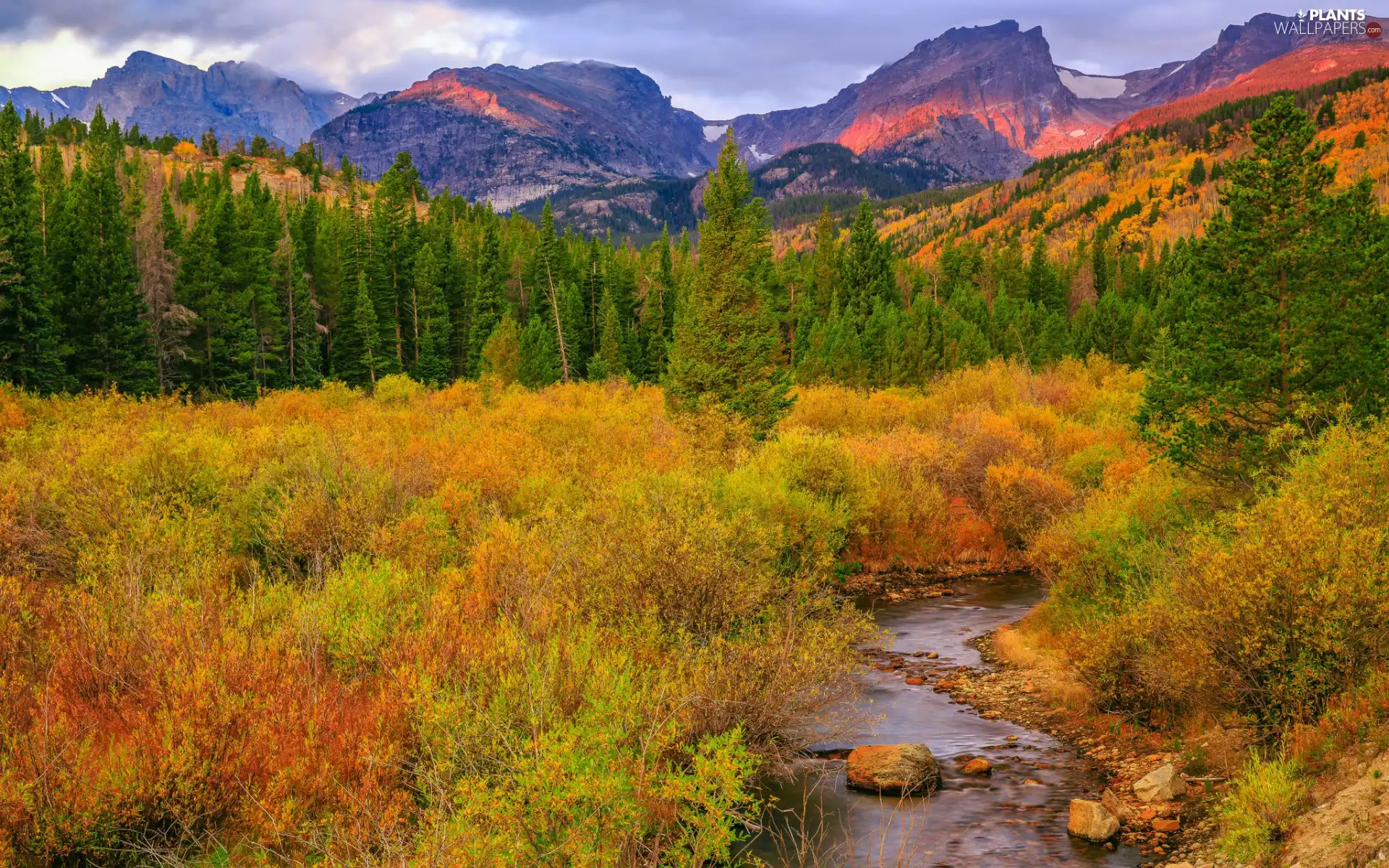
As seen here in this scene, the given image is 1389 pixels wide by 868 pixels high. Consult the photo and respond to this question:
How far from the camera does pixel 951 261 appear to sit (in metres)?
119

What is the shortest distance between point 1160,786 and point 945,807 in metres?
3.59

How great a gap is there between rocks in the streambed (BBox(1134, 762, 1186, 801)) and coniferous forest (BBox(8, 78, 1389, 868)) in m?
0.06

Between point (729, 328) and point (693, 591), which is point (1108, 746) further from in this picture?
point (729, 328)

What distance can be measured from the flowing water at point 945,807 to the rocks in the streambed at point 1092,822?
0.21m

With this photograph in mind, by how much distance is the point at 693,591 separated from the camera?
17750 mm

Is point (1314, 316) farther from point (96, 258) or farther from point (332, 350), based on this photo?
point (332, 350)

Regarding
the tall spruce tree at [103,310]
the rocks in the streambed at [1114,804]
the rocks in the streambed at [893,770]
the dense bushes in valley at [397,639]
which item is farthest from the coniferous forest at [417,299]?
the rocks in the streambed at [1114,804]

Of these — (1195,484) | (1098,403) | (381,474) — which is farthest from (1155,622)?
(1098,403)

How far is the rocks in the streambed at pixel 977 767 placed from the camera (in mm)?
17188

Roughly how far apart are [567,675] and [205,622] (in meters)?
5.66

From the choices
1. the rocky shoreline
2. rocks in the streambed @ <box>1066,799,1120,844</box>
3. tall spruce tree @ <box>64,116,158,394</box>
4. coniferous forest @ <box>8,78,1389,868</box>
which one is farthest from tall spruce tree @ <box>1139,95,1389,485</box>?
tall spruce tree @ <box>64,116,158,394</box>

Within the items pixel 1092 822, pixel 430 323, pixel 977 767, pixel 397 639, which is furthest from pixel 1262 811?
pixel 430 323

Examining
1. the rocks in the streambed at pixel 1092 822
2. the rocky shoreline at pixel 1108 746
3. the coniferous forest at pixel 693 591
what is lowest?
the rocky shoreline at pixel 1108 746

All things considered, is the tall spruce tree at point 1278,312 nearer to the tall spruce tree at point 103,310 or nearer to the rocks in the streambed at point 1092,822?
the rocks in the streambed at point 1092,822
